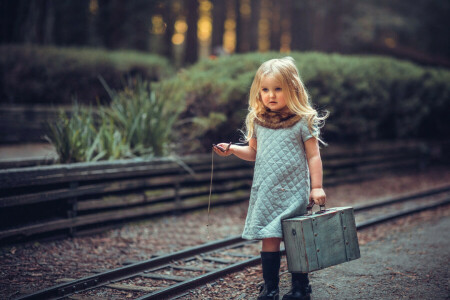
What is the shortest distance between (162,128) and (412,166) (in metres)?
A: 7.76

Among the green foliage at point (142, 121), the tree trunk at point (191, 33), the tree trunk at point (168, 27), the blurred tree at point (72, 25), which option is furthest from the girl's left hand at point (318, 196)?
the tree trunk at point (168, 27)

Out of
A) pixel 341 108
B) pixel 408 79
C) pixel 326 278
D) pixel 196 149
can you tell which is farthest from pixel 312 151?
pixel 408 79

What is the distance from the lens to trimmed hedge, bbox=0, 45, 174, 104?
1115 centimetres

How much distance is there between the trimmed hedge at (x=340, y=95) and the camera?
7.77 meters

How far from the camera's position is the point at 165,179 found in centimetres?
681

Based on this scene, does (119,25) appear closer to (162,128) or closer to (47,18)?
(47,18)

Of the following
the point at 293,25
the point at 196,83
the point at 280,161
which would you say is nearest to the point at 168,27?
the point at 293,25

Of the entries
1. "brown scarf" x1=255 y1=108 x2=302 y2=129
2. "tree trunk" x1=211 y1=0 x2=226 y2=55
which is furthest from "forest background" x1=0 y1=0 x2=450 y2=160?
"tree trunk" x1=211 y1=0 x2=226 y2=55

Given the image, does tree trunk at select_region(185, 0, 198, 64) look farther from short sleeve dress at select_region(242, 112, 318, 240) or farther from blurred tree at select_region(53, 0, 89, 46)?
short sleeve dress at select_region(242, 112, 318, 240)

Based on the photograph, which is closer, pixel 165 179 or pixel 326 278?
pixel 326 278

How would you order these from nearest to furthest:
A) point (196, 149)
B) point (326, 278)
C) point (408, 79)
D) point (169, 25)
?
point (326, 278)
point (196, 149)
point (408, 79)
point (169, 25)

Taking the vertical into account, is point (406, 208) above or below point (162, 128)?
below

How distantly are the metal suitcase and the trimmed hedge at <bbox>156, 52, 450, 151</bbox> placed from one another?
3.00 metres

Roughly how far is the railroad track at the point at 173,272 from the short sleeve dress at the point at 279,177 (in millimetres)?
1080
